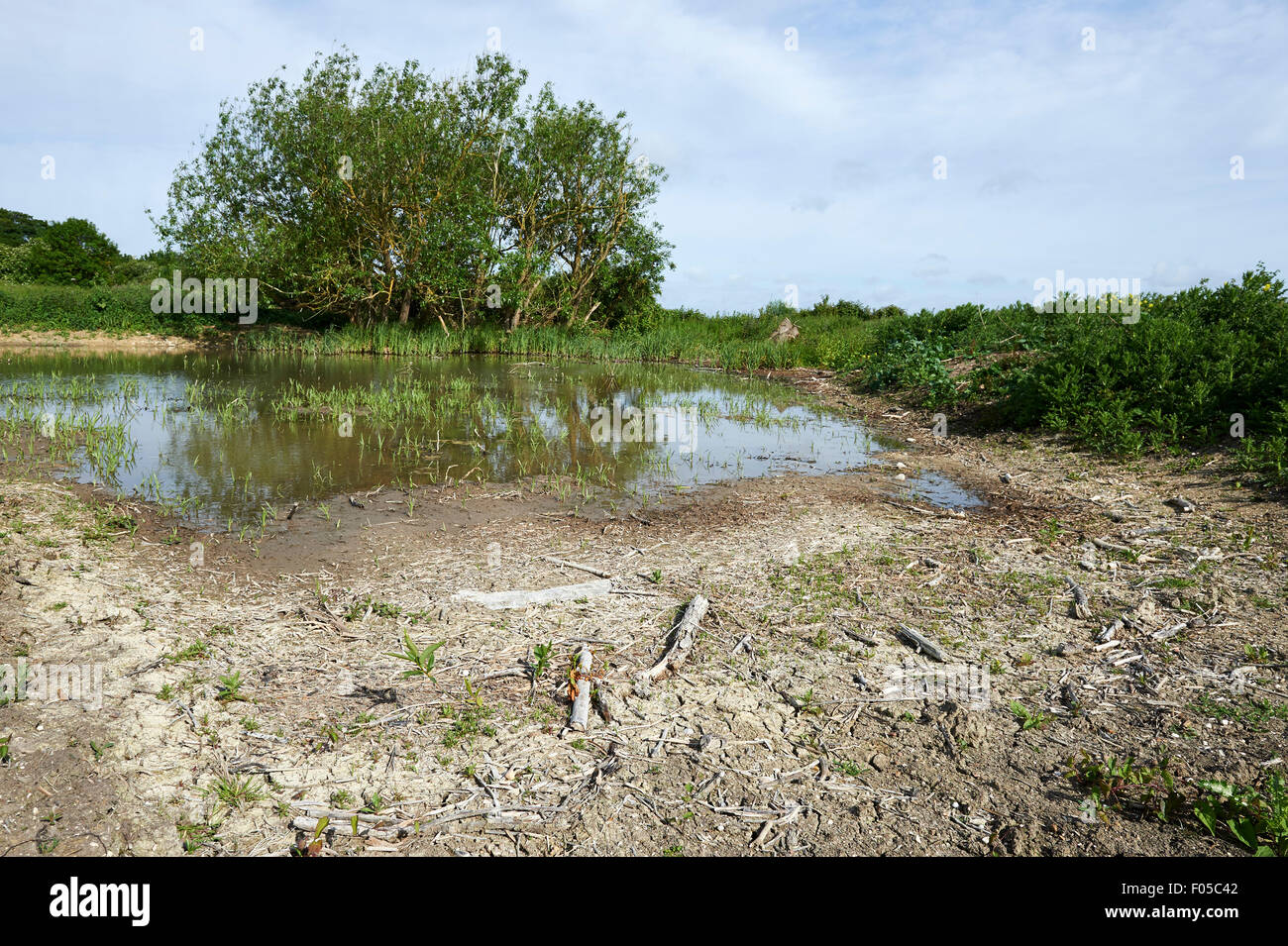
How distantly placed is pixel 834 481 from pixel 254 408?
10.2 m

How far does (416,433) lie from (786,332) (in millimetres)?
18828

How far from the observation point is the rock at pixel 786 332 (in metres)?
26.8

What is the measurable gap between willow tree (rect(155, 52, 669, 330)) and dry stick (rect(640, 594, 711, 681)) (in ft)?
79.1

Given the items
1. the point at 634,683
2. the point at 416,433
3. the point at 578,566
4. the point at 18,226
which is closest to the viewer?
the point at 634,683

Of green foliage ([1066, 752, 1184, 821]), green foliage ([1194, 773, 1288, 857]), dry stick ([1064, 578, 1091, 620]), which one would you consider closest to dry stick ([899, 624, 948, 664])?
green foliage ([1066, 752, 1184, 821])

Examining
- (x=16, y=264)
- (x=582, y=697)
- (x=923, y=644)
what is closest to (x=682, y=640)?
(x=582, y=697)

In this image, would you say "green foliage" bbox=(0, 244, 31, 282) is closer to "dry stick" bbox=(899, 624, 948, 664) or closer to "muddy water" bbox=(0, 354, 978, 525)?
"muddy water" bbox=(0, 354, 978, 525)

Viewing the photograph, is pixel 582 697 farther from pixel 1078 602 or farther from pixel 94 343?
pixel 94 343

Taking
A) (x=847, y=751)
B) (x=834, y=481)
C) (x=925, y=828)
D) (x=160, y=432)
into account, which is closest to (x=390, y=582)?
(x=847, y=751)

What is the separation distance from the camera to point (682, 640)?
14.3 feet

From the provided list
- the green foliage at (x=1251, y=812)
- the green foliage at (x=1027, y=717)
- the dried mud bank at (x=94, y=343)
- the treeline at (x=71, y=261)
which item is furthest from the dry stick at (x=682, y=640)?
the treeline at (x=71, y=261)
